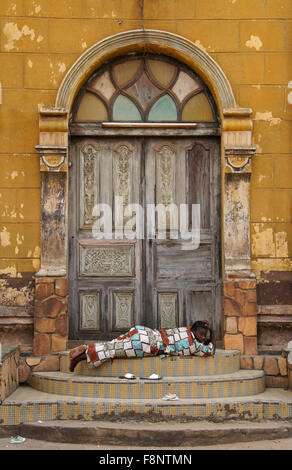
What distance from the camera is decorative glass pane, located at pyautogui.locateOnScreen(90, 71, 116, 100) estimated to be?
27.4 ft

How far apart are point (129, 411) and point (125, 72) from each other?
4.02m

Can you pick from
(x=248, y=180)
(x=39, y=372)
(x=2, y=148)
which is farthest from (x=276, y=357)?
(x=2, y=148)

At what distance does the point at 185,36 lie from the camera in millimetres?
8125

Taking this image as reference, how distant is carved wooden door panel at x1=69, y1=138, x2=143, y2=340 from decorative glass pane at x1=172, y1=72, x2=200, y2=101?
75 centimetres

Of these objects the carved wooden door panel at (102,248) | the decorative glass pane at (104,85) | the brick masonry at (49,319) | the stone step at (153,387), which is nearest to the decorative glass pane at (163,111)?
the carved wooden door panel at (102,248)

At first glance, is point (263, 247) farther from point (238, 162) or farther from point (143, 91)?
point (143, 91)

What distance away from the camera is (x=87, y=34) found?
8.12m

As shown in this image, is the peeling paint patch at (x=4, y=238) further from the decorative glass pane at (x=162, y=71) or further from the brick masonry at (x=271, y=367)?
the brick masonry at (x=271, y=367)

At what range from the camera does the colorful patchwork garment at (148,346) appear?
7188 millimetres

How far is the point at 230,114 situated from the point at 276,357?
2.82 metres

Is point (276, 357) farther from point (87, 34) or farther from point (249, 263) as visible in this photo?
point (87, 34)

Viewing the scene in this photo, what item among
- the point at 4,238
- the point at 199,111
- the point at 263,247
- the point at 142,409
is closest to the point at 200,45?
the point at 199,111

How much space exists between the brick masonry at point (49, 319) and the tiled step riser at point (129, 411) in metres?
1.06
